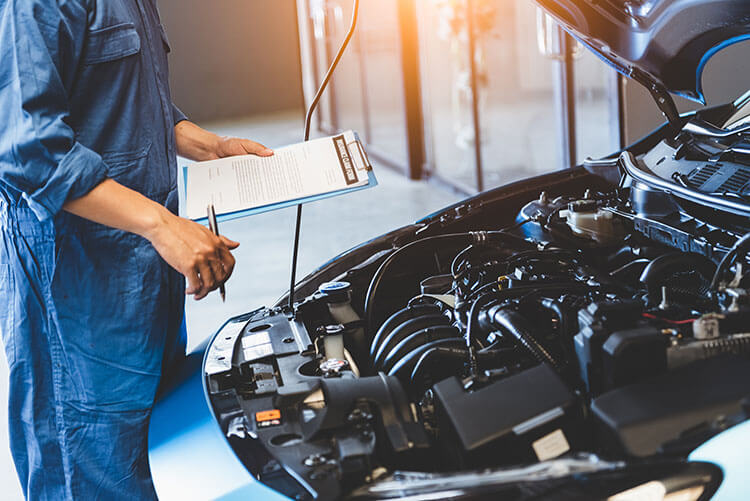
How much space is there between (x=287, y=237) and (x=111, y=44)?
3505mm

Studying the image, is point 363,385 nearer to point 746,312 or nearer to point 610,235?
point 746,312

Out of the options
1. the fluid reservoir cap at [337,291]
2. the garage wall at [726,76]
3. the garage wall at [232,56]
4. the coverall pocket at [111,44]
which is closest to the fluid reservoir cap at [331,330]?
the fluid reservoir cap at [337,291]

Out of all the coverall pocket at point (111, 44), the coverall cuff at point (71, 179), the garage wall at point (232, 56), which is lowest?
the garage wall at point (232, 56)

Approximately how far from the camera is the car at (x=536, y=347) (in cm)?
96

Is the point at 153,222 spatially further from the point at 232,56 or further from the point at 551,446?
the point at 232,56

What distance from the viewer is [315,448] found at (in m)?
1.07

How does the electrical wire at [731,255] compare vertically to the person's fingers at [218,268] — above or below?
below

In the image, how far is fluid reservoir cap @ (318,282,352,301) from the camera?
1.56 metres

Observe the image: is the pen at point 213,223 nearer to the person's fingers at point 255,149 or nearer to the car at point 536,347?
the car at point 536,347

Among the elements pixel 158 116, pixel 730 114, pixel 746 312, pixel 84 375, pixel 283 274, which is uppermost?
pixel 158 116

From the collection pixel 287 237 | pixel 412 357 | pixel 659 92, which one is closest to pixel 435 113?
pixel 287 237

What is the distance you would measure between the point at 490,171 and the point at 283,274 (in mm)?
→ 1612

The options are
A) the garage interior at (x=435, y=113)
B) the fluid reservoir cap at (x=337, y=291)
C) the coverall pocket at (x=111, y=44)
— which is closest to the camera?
the coverall pocket at (x=111, y=44)

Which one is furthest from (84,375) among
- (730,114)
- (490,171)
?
(490,171)
